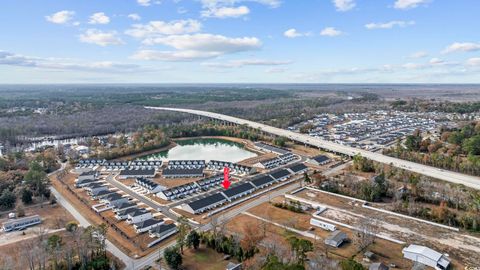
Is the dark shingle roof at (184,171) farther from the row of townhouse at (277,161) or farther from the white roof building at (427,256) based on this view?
the white roof building at (427,256)

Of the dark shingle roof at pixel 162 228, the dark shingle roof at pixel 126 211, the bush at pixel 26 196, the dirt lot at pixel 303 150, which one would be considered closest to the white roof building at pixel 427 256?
the dark shingle roof at pixel 162 228

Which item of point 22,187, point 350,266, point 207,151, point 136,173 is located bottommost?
point 207,151

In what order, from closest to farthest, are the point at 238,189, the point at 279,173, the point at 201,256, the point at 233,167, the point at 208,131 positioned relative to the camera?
1. the point at 201,256
2. the point at 238,189
3. the point at 279,173
4. the point at 233,167
5. the point at 208,131

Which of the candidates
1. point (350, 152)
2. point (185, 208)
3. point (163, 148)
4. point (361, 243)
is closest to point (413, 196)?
point (361, 243)

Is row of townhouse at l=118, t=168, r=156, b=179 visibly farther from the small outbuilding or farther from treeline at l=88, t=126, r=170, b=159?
the small outbuilding

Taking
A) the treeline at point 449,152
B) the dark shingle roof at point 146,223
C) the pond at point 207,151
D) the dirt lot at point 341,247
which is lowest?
the pond at point 207,151

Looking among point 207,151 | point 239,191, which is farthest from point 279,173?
point 207,151

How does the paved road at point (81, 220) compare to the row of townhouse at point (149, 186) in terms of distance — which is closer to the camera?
the paved road at point (81, 220)

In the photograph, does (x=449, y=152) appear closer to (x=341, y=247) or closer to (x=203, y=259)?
(x=341, y=247)
